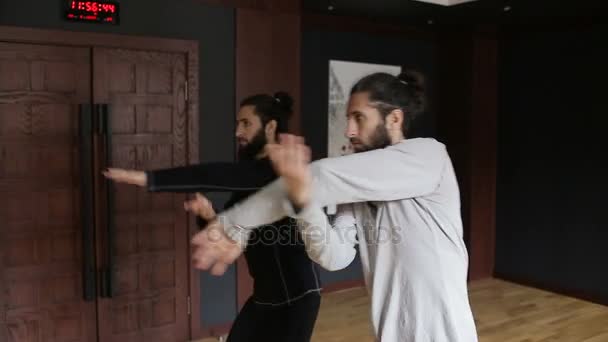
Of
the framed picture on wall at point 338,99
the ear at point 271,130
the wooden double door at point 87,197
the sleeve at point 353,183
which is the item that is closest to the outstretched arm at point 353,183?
the sleeve at point 353,183

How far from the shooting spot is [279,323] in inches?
78.0

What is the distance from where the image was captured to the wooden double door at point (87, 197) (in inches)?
122

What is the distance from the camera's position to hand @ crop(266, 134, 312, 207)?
3.36 feet

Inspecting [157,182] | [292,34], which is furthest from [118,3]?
[157,182]

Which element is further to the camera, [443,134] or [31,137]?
[443,134]

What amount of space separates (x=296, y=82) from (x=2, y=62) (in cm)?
184

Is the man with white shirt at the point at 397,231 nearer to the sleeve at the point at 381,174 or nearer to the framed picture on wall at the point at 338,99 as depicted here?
the sleeve at the point at 381,174

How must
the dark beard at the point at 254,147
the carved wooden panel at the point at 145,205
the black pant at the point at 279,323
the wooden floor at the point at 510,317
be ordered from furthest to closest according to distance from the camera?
the wooden floor at the point at 510,317, the carved wooden panel at the point at 145,205, the dark beard at the point at 254,147, the black pant at the point at 279,323

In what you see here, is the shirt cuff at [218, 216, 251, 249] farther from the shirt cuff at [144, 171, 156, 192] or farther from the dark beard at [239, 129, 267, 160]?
the dark beard at [239, 129, 267, 160]

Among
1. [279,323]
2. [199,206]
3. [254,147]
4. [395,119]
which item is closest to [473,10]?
[254,147]

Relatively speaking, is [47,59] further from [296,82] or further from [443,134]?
[443,134]

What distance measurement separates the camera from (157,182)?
1.07m

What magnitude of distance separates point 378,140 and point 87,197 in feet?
7.83

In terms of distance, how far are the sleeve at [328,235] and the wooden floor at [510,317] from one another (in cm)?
258
